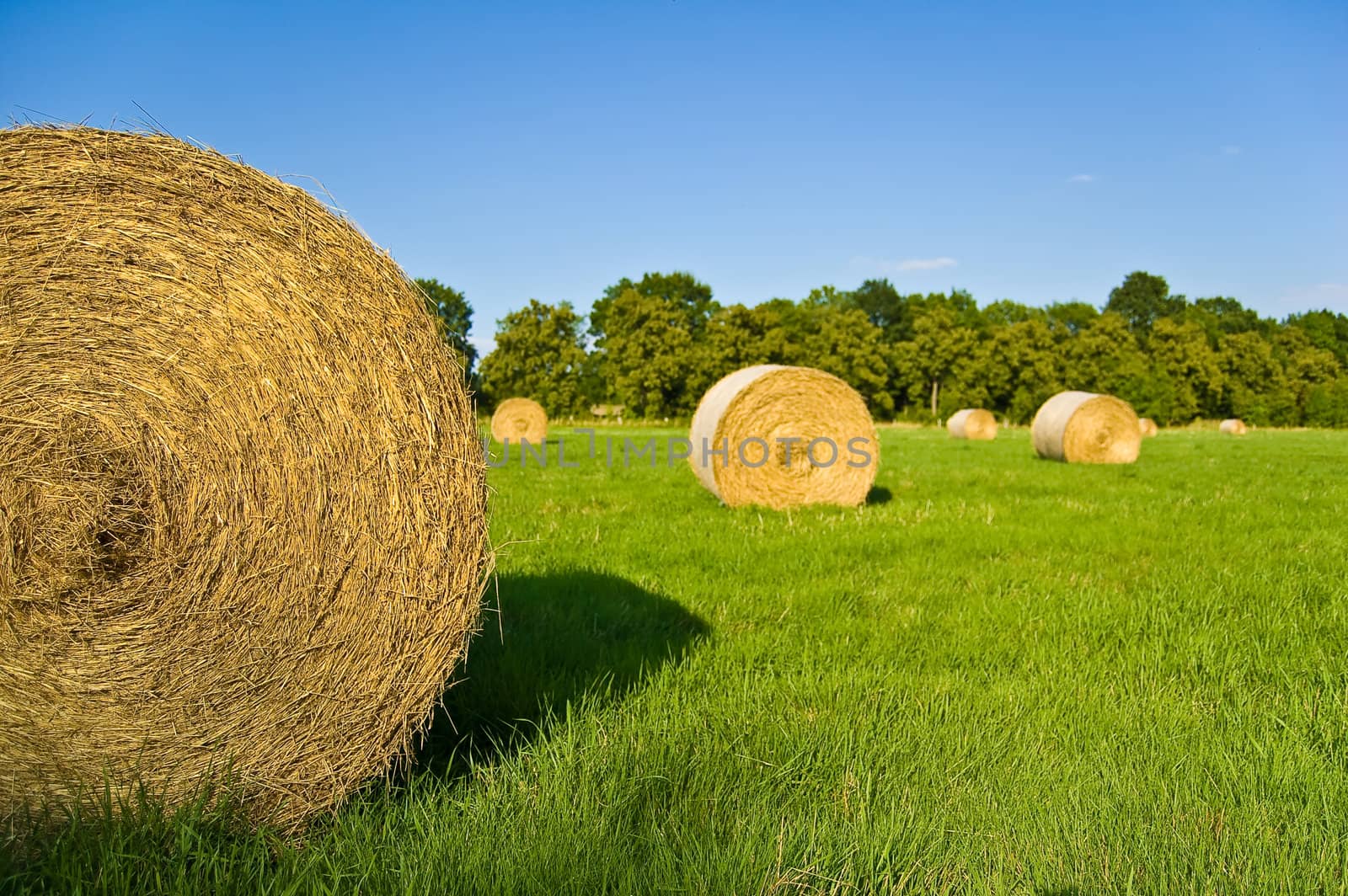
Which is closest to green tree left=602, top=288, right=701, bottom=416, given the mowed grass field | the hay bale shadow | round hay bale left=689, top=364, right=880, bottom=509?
round hay bale left=689, top=364, right=880, bottom=509

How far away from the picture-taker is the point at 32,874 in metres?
2.45

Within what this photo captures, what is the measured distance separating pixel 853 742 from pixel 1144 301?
88666mm

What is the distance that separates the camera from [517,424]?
83.3 ft

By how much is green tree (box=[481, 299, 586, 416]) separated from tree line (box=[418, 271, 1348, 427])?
10 cm

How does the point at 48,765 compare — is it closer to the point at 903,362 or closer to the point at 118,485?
the point at 118,485

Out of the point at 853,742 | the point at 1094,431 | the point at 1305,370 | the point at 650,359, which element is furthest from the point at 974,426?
the point at 1305,370

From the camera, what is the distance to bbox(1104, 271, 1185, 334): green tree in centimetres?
7850

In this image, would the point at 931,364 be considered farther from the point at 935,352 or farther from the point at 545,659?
the point at 545,659

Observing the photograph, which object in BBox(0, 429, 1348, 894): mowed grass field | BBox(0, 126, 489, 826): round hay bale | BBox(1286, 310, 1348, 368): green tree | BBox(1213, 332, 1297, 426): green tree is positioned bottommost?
BBox(0, 429, 1348, 894): mowed grass field

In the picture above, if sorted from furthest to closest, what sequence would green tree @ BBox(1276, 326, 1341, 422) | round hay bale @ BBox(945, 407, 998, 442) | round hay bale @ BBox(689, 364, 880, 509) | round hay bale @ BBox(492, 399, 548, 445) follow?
1. green tree @ BBox(1276, 326, 1341, 422)
2. round hay bale @ BBox(945, 407, 998, 442)
3. round hay bale @ BBox(492, 399, 548, 445)
4. round hay bale @ BBox(689, 364, 880, 509)

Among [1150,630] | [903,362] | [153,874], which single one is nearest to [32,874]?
[153,874]

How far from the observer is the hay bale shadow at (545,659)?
3459 millimetres

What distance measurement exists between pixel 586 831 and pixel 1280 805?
2.39m

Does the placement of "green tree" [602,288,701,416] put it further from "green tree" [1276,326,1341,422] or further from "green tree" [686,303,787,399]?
"green tree" [1276,326,1341,422]
